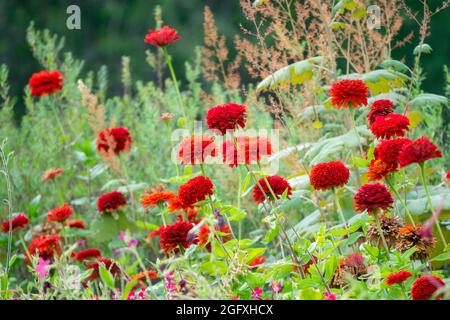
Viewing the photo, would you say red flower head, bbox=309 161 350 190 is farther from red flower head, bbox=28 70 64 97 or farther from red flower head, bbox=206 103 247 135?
red flower head, bbox=28 70 64 97

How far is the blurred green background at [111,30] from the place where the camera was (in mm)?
6527

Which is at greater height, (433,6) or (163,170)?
(433,6)

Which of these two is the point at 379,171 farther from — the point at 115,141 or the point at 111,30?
the point at 111,30

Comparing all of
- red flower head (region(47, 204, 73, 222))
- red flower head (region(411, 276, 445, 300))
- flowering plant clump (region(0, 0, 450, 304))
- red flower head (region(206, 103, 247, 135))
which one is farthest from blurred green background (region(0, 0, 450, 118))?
red flower head (region(411, 276, 445, 300))

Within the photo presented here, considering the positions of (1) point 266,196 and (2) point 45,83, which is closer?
(1) point 266,196

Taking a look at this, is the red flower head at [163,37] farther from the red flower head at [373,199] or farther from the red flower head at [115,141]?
the red flower head at [373,199]

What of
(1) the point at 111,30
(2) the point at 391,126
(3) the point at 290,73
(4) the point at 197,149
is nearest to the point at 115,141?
(3) the point at 290,73

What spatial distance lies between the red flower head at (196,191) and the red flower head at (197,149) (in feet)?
0.25

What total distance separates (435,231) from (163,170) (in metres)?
1.63

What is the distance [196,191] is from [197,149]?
112mm

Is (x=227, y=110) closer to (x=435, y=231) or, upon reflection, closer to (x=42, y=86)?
(x=435, y=231)

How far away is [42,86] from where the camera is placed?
104 inches

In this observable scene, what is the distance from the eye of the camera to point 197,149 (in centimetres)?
153
